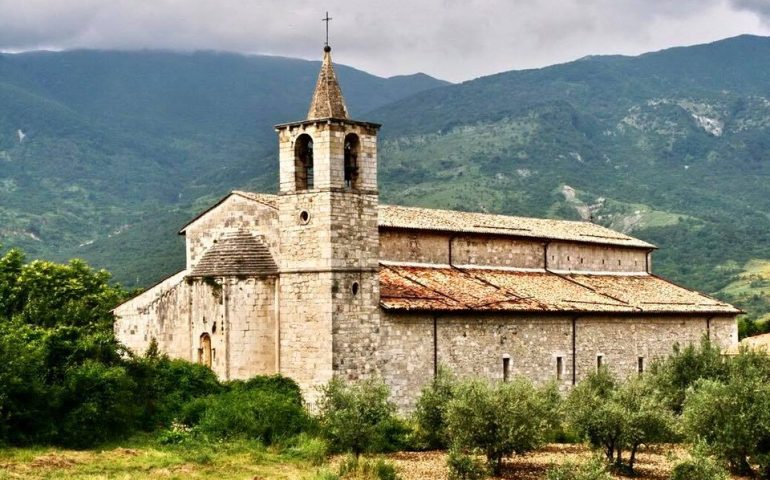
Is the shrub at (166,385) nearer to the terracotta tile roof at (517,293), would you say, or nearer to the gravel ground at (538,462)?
the terracotta tile roof at (517,293)

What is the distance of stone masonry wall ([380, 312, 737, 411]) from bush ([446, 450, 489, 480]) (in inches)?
324

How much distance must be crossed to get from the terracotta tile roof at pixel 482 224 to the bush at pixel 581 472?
1519 centimetres

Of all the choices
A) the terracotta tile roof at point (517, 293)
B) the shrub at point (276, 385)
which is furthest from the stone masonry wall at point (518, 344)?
the shrub at point (276, 385)

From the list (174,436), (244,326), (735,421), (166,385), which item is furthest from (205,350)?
(735,421)

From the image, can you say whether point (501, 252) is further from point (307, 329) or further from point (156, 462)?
point (156, 462)

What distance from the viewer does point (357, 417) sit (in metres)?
30.5

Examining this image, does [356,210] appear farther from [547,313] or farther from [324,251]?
[547,313]

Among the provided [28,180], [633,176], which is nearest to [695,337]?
[633,176]

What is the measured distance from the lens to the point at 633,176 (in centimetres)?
17300

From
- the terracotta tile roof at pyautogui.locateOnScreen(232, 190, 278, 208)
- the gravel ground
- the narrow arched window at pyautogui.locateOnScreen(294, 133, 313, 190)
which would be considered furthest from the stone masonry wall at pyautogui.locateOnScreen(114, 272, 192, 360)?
the gravel ground

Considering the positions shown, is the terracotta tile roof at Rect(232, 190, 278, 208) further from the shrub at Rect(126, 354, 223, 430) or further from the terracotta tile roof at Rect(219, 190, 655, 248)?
the shrub at Rect(126, 354, 223, 430)

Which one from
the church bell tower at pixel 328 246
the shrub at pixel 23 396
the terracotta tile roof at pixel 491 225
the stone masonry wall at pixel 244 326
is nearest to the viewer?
the shrub at pixel 23 396

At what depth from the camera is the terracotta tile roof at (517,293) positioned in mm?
37969

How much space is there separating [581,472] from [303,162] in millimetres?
15659
